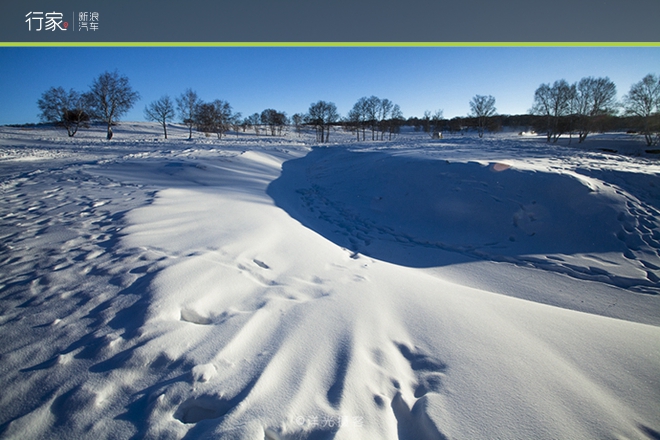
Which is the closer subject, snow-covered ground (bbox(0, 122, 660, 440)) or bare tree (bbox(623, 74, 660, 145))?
snow-covered ground (bbox(0, 122, 660, 440))

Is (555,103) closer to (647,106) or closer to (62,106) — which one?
(647,106)

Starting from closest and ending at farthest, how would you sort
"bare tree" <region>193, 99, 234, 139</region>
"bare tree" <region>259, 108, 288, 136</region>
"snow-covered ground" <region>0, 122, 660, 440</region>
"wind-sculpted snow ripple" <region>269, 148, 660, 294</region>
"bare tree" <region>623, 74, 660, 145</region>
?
"snow-covered ground" <region>0, 122, 660, 440</region>, "wind-sculpted snow ripple" <region>269, 148, 660, 294</region>, "bare tree" <region>623, 74, 660, 145</region>, "bare tree" <region>193, 99, 234, 139</region>, "bare tree" <region>259, 108, 288, 136</region>

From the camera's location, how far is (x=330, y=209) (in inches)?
258

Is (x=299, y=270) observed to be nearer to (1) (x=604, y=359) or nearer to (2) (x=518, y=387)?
(2) (x=518, y=387)

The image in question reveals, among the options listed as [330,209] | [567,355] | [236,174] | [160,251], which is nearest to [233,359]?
[160,251]

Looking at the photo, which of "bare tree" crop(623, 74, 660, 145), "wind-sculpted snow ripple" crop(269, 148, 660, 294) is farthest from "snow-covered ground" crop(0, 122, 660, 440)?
"bare tree" crop(623, 74, 660, 145)

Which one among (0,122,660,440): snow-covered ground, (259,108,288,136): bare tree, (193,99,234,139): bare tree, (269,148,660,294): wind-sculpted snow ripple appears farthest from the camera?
(259,108,288,136): bare tree

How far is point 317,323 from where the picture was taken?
2.16 m

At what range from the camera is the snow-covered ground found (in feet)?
4.75

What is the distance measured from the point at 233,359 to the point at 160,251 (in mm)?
1862

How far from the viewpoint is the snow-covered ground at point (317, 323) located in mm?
1447

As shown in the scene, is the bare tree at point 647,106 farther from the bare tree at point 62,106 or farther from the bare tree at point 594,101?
the bare tree at point 62,106

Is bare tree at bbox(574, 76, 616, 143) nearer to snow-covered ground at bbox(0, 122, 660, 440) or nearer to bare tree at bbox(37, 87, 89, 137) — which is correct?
snow-covered ground at bbox(0, 122, 660, 440)

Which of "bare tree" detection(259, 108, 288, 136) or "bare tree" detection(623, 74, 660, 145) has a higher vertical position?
"bare tree" detection(259, 108, 288, 136)
